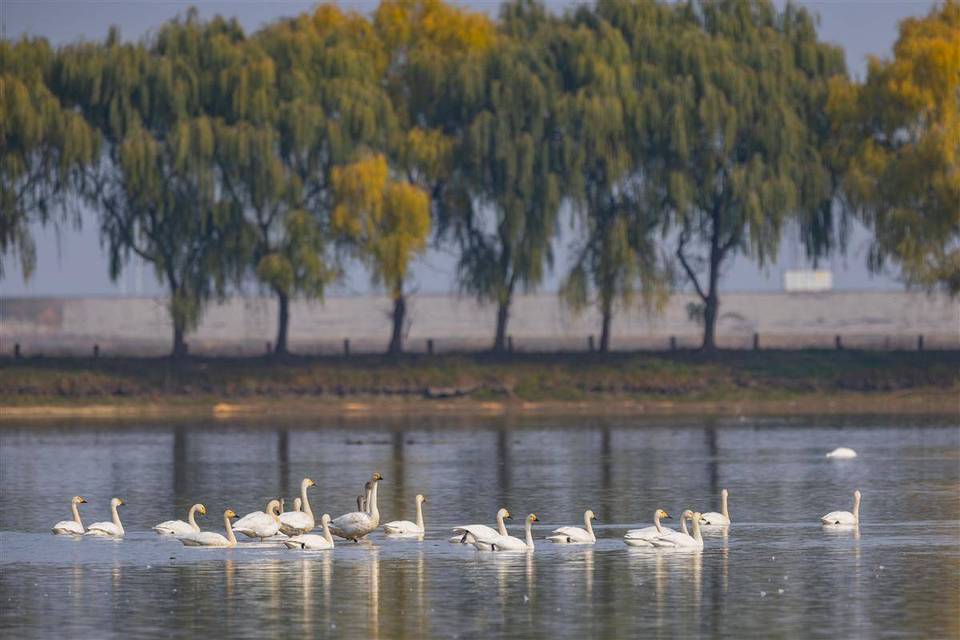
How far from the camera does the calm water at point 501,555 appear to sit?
2608 cm

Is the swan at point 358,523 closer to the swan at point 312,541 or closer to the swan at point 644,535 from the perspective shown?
the swan at point 312,541

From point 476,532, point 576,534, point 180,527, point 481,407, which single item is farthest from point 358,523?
point 481,407

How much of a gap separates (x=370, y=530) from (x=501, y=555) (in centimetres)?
290

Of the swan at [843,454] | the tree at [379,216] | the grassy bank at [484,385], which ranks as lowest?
the swan at [843,454]

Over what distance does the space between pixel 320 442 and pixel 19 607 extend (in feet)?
112

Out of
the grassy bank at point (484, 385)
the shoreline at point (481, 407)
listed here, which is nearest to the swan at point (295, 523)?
the shoreline at point (481, 407)

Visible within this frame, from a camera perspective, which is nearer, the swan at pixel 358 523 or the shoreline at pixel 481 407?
the swan at pixel 358 523

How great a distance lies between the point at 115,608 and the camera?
88.9 feet

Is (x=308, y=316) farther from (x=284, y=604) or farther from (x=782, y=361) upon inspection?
(x=284, y=604)

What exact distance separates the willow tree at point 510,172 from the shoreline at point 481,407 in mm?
5664

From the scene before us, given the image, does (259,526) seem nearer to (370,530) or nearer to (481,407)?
(370,530)

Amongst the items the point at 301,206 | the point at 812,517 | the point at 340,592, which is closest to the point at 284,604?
the point at 340,592

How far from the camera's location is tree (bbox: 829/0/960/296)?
250 feet

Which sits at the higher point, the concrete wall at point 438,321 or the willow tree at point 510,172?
the willow tree at point 510,172
